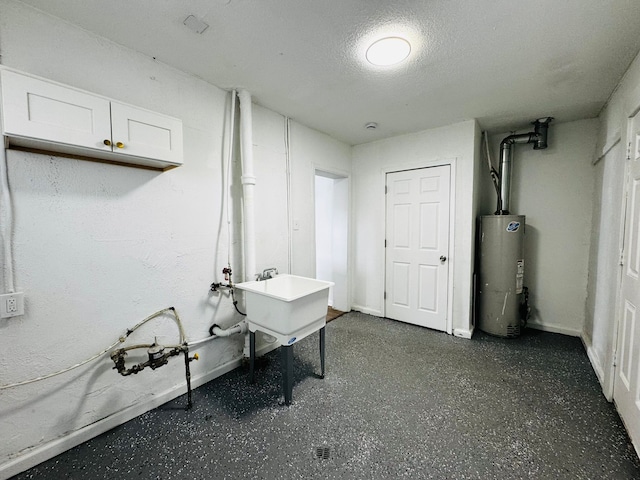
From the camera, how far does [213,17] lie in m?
1.41

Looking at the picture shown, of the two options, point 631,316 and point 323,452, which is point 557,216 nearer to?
point 631,316

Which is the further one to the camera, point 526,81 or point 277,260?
point 277,260

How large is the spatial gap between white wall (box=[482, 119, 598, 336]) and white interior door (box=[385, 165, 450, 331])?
103cm

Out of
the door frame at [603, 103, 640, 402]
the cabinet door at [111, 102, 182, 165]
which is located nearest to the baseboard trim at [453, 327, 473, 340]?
the door frame at [603, 103, 640, 402]

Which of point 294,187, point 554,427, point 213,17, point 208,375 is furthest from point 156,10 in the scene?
point 554,427

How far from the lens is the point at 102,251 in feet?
5.27

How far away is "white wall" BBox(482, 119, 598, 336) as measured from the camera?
2.87 metres

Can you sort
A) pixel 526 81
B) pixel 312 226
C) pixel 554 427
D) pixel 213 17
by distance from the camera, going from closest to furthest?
pixel 213 17
pixel 554 427
pixel 526 81
pixel 312 226

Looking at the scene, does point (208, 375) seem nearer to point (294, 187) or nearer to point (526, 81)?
point (294, 187)

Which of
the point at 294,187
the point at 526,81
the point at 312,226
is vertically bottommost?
the point at 312,226

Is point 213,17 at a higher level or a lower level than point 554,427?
higher

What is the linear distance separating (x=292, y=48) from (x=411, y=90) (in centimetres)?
106

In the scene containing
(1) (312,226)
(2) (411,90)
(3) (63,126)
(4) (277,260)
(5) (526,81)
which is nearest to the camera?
(3) (63,126)

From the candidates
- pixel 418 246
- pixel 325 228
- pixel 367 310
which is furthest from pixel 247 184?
pixel 367 310
